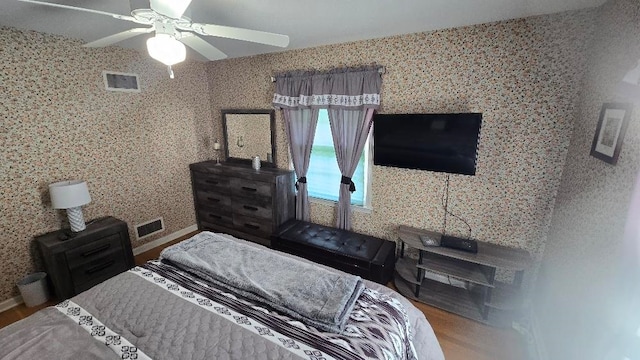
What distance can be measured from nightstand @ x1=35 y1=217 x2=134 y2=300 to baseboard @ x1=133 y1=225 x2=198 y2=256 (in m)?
0.54

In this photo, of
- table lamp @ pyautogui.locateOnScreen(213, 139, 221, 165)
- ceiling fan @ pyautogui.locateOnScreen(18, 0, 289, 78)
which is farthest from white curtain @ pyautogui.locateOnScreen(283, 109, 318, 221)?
ceiling fan @ pyautogui.locateOnScreen(18, 0, 289, 78)

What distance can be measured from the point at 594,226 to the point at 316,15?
7.69ft

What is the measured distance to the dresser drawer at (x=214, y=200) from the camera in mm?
3576

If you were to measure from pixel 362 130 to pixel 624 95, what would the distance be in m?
1.82

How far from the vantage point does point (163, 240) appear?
3.61 meters

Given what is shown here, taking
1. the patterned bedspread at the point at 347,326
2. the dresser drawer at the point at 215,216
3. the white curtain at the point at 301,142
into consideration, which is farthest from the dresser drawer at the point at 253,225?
the patterned bedspread at the point at 347,326

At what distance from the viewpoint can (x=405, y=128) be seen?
97.1 inches

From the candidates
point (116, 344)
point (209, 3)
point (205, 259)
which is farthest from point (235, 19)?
point (116, 344)

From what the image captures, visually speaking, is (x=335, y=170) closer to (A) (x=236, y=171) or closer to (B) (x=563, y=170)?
(A) (x=236, y=171)

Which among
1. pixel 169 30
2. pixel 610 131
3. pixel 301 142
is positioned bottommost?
pixel 301 142

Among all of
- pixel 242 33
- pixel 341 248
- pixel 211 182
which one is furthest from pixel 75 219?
pixel 341 248

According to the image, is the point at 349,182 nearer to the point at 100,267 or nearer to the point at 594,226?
the point at 594,226

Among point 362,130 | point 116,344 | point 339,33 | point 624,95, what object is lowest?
point 116,344

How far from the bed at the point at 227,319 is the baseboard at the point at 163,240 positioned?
183cm
